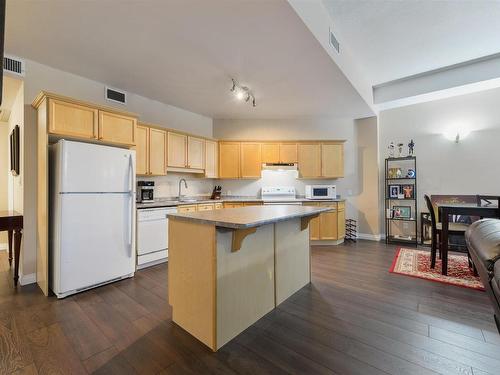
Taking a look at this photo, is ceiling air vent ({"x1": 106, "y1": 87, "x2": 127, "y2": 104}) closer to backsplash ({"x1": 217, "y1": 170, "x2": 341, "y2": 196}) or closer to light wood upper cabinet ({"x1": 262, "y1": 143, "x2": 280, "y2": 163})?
backsplash ({"x1": 217, "y1": 170, "x2": 341, "y2": 196})

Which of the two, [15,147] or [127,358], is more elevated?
[15,147]

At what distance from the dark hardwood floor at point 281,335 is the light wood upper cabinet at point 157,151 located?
1.90 metres

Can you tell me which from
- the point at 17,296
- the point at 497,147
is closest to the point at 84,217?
the point at 17,296

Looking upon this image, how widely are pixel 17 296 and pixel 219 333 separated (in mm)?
2436

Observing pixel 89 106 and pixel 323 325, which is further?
pixel 89 106

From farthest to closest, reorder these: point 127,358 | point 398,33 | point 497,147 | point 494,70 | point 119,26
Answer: point 497,147 → point 494,70 → point 398,33 → point 119,26 → point 127,358

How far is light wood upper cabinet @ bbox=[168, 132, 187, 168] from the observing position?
4246 millimetres

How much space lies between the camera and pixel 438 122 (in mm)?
4824

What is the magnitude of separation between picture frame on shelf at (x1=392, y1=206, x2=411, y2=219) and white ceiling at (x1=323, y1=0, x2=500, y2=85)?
263 cm

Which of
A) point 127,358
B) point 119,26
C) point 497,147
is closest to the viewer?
point 127,358

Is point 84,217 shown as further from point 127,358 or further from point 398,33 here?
point 398,33

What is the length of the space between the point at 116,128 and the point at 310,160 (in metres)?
3.69

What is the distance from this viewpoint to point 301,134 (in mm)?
5523

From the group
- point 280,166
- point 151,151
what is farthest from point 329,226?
point 151,151
